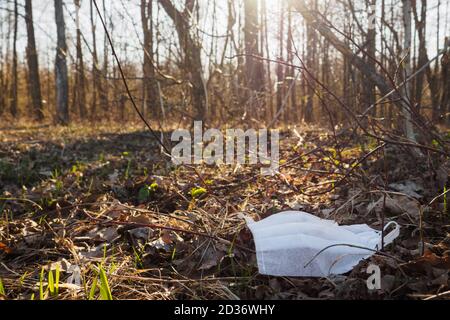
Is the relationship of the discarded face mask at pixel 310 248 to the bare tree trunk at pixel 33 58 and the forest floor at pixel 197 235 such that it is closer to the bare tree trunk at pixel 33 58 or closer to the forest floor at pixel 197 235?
the forest floor at pixel 197 235

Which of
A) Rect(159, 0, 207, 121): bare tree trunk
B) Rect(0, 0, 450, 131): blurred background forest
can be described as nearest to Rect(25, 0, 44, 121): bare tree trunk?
Rect(0, 0, 450, 131): blurred background forest

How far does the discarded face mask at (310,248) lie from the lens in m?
1.47

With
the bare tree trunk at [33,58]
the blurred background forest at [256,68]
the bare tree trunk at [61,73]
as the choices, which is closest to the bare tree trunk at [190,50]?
the blurred background forest at [256,68]

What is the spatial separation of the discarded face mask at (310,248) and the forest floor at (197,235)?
0.04m

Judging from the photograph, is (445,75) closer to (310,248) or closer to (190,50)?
(190,50)

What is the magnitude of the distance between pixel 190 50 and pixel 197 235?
4186mm

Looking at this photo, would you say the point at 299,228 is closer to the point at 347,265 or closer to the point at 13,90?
the point at 347,265

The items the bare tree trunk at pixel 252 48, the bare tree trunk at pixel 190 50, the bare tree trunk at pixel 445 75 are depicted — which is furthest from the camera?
the bare tree trunk at pixel 252 48

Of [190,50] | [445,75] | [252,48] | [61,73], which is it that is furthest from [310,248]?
[61,73]

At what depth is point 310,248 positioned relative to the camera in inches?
59.6

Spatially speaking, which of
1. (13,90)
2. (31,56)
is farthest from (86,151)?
(13,90)
